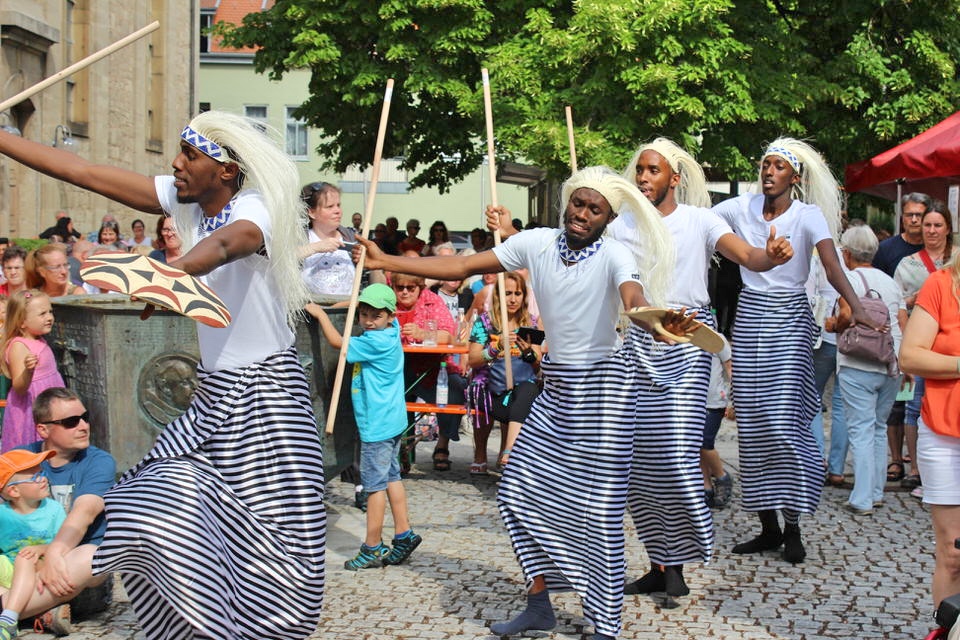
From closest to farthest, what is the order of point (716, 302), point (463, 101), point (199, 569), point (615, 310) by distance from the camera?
point (199, 569) < point (615, 310) < point (716, 302) < point (463, 101)

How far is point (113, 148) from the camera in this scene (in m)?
28.0

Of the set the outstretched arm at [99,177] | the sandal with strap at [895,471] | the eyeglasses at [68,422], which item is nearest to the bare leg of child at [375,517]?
the eyeglasses at [68,422]

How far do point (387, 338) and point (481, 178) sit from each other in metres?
40.8

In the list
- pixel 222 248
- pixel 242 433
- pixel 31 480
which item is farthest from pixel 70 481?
pixel 222 248

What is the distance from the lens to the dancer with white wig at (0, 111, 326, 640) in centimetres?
382

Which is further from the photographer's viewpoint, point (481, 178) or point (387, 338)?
point (481, 178)

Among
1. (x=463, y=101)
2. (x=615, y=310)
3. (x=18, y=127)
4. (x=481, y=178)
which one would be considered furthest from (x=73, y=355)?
(x=481, y=178)

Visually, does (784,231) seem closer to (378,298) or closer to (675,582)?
(675,582)

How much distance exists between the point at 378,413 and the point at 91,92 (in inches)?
847

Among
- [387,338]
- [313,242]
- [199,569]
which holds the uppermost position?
[313,242]

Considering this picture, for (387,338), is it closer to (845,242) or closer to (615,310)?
(615,310)

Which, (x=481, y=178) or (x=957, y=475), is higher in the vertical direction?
(x=481, y=178)

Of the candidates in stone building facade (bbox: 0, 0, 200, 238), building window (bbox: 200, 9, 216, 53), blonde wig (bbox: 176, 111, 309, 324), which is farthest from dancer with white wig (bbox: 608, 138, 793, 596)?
building window (bbox: 200, 9, 216, 53)

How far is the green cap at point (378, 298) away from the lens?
7008mm
